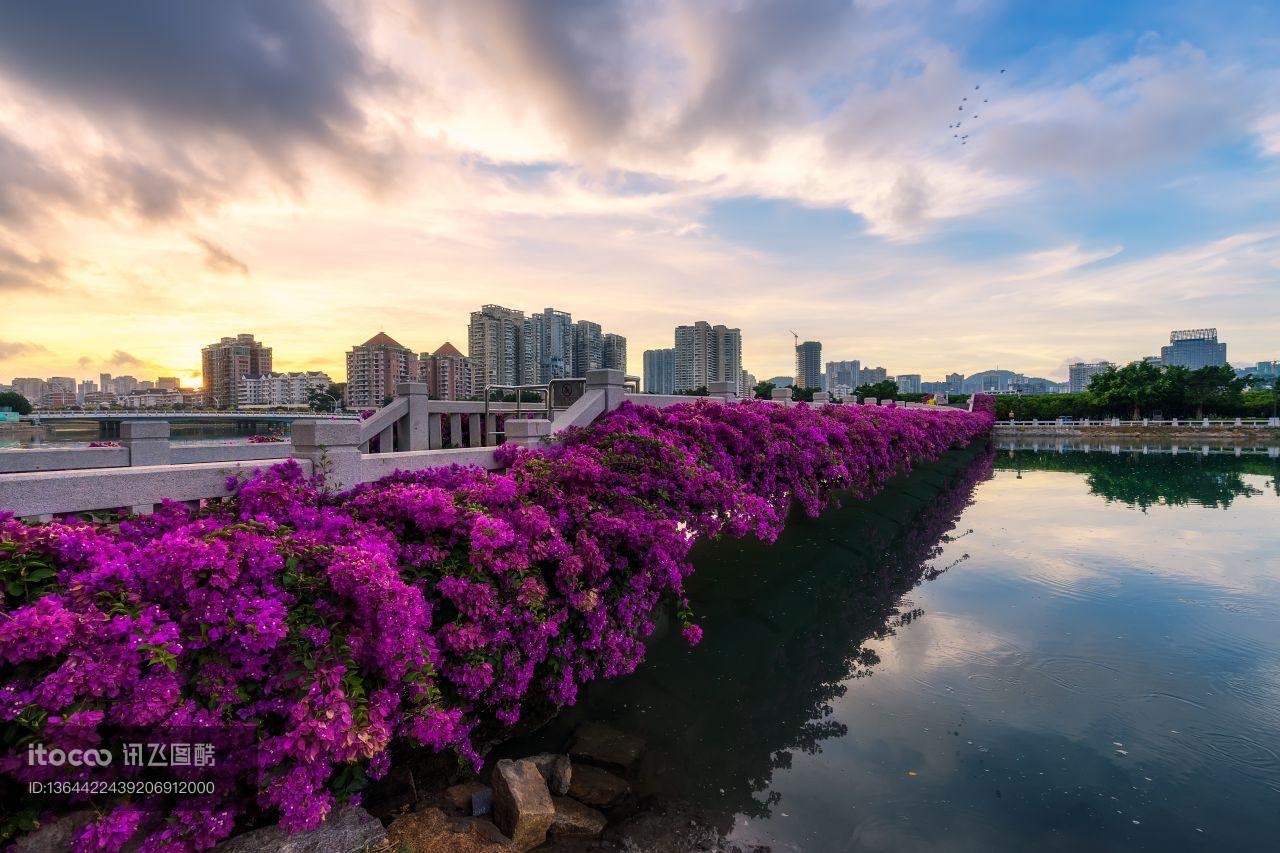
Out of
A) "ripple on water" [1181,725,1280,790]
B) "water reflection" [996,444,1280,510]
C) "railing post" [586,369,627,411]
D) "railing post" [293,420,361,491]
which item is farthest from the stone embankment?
"water reflection" [996,444,1280,510]

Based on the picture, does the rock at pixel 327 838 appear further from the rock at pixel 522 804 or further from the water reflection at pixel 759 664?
the water reflection at pixel 759 664

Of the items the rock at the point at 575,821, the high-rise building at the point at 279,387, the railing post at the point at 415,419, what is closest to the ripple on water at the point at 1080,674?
the rock at the point at 575,821

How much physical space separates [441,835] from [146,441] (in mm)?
6039

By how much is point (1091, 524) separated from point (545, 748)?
16909 mm

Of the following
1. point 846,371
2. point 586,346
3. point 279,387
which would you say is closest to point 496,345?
point 586,346

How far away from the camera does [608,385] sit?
9.37 metres

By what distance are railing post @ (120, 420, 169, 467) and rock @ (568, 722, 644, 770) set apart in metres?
5.88

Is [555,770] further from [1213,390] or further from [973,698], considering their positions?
[1213,390]

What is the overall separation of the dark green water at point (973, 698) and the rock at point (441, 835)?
61.1 inches

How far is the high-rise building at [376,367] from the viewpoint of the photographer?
319 feet

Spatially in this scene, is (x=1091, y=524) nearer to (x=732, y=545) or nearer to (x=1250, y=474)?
(x=732, y=545)

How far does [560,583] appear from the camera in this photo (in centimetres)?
505

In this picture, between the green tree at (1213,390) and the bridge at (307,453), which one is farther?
the green tree at (1213,390)

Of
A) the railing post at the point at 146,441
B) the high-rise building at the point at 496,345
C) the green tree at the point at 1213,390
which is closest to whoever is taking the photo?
the railing post at the point at 146,441
